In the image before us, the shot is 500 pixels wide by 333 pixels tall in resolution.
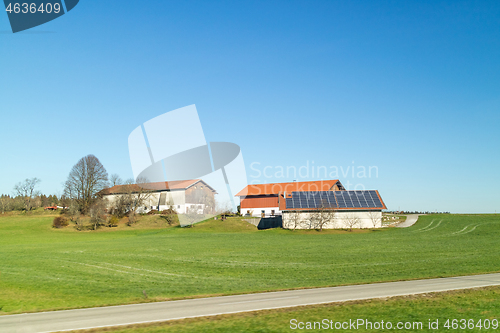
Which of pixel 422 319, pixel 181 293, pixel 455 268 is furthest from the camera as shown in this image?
pixel 455 268

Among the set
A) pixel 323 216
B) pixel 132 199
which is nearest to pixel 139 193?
pixel 132 199

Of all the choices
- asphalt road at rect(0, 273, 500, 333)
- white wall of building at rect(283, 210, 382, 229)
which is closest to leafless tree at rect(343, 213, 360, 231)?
white wall of building at rect(283, 210, 382, 229)

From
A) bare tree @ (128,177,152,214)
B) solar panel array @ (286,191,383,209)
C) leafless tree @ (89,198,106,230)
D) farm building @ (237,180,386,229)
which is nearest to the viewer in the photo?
farm building @ (237,180,386,229)

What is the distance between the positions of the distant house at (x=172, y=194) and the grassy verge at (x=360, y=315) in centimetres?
7642

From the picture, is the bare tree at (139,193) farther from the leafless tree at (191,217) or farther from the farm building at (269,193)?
the farm building at (269,193)

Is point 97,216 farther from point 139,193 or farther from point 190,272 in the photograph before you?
point 190,272

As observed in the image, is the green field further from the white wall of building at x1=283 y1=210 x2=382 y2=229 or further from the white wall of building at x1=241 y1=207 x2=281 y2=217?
the white wall of building at x1=241 y1=207 x2=281 y2=217

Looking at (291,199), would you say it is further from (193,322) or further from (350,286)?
(193,322)

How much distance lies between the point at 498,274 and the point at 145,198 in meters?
82.0

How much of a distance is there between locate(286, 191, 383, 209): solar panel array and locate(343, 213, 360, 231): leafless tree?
79.1 inches

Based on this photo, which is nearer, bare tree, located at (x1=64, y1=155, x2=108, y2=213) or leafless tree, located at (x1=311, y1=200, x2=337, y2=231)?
leafless tree, located at (x1=311, y1=200, x2=337, y2=231)

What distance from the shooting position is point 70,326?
1241 centimetres

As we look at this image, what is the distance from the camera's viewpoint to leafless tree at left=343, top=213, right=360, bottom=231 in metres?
67.2

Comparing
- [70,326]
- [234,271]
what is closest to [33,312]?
[70,326]
